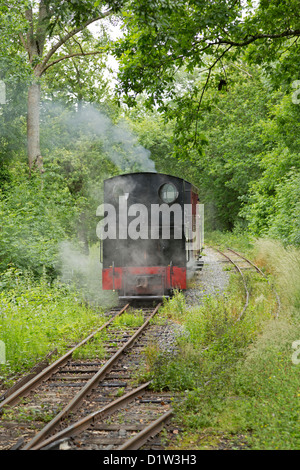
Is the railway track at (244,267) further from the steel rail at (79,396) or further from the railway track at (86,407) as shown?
the railway track at (86,407)

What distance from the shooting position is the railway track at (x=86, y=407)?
459 cm

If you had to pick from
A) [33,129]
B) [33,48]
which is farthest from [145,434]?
[33,48]

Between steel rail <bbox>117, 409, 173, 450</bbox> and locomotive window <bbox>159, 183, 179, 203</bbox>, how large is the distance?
26.5 ft

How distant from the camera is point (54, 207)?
15.7m

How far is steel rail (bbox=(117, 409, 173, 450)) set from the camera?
4380mm

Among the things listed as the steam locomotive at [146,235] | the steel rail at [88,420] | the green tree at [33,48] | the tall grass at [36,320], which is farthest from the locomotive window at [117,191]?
the steel rail at [88,420]

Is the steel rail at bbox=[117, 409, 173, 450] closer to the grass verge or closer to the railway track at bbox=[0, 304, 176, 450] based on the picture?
the railway track at bbox=[0, 304, 176, 450]

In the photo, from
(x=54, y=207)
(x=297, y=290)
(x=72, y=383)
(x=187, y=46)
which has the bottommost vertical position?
(x=72, y=383)

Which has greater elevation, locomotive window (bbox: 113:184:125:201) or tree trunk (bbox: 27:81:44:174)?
tree trunk (bbox: 27:81:44:174)

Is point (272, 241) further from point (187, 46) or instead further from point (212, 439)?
point (212, 439)

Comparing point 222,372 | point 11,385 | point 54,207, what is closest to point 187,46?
point 222,372

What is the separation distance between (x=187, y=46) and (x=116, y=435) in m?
6.93

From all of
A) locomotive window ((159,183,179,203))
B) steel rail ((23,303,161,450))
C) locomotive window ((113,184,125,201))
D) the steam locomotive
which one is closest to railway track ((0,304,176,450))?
steel rail ((23,303,161,450))

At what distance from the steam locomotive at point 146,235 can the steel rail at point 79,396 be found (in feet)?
10.4
